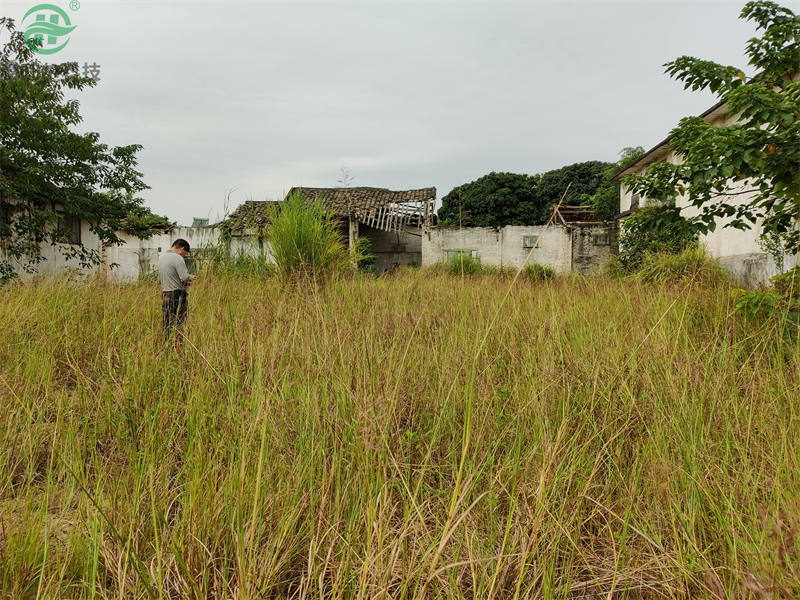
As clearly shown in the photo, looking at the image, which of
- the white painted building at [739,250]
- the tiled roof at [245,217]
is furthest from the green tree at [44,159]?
the white painted building at [739,250]

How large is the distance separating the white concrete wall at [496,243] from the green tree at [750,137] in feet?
55.4

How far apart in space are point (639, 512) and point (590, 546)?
19cm

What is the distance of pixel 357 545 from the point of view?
4.02 ft

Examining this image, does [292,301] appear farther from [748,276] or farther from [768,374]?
[748,276]

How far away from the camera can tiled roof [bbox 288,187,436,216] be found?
64.9 feet

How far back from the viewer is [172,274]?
4484 mm

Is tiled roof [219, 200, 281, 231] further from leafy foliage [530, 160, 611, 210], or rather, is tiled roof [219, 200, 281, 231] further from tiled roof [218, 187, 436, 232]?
leafy foliage [530, 160, 611, 210]

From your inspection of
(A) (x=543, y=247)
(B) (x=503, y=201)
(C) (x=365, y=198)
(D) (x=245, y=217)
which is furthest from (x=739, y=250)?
(B) (x=503, y=201)

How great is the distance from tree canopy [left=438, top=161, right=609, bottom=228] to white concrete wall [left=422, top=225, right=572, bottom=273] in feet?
41.2

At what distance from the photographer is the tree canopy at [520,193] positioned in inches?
1351

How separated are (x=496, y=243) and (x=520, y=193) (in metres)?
15.8

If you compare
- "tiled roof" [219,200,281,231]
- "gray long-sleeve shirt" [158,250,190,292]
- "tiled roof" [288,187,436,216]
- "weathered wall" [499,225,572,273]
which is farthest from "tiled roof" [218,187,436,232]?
"gray long-sleeve shirt" [158,250,190,292]

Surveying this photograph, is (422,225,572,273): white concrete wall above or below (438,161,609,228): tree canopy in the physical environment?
below

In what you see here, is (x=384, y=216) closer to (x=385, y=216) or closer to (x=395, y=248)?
(x=385, y=216)
